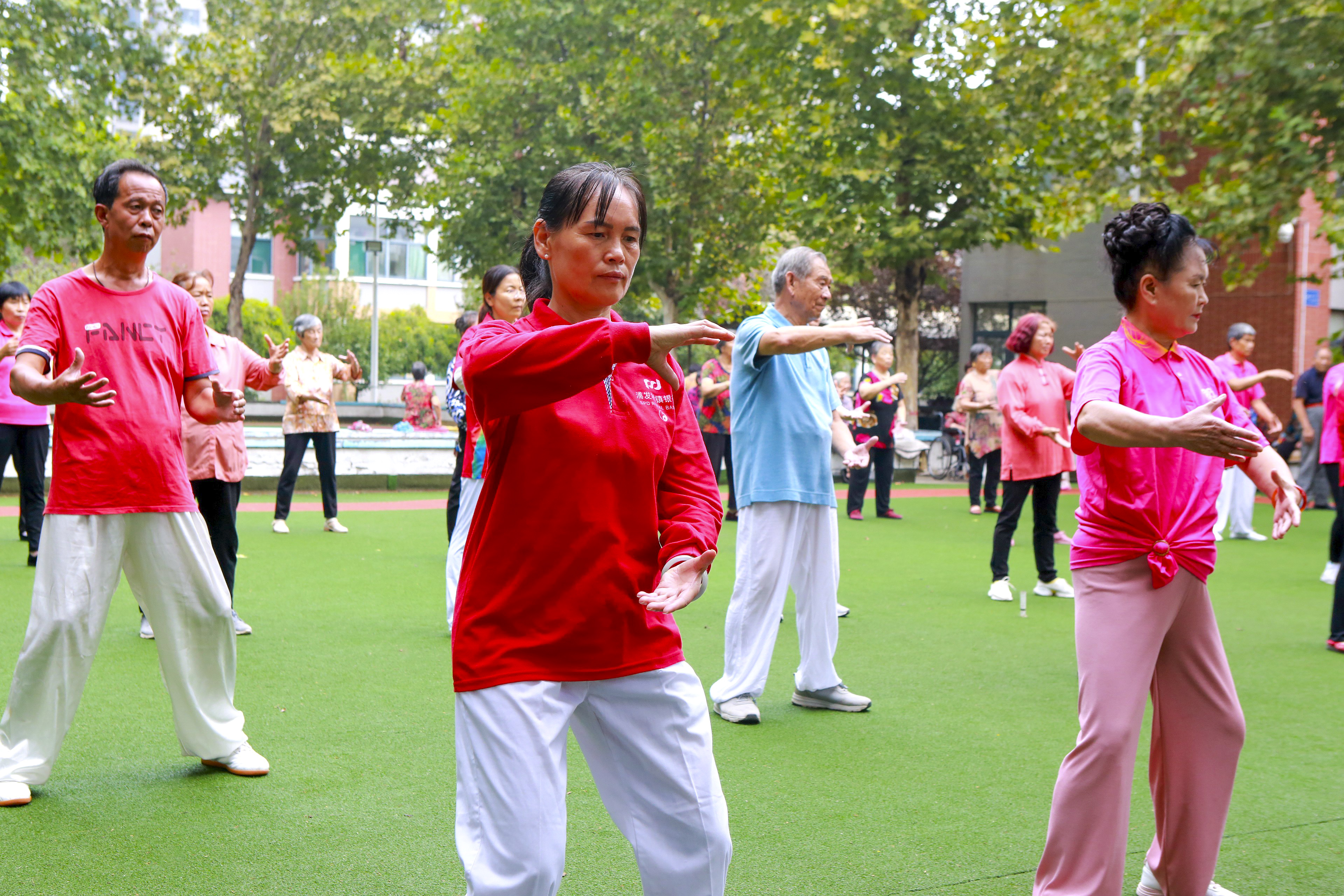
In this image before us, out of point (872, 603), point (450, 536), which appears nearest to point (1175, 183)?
point (872, 603)

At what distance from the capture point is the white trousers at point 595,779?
220 cm

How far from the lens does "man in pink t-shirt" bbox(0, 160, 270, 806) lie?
406cm

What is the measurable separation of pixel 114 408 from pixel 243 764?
1.35 m

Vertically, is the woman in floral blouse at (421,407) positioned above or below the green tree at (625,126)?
below

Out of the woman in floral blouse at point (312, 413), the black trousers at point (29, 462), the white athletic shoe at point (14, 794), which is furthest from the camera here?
the woman in floral blouse at point (312, 413)

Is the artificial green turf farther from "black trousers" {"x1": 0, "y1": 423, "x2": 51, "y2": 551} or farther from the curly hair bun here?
the curly hair bun

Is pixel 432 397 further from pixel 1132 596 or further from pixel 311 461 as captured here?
pixel 1132 596

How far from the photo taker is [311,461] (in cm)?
1655

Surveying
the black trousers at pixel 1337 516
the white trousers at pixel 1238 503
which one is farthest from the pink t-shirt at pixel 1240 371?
the black trousers at pixel 1337 516

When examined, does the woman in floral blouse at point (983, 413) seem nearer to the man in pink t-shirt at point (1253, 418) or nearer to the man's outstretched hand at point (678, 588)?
the man in pink t-shirt at point (1253, 418)

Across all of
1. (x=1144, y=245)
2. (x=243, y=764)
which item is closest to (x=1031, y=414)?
(x=1144, y=245)

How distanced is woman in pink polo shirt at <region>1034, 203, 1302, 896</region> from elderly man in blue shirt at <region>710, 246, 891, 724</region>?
2.28 m

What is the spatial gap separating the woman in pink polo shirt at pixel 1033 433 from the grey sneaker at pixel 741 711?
3807mm

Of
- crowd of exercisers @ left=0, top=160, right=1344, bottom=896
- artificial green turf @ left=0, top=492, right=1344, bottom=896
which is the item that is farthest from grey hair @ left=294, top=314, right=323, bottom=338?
crowd of exercisers @ left=0, top=160, right=1344, bottom=896
